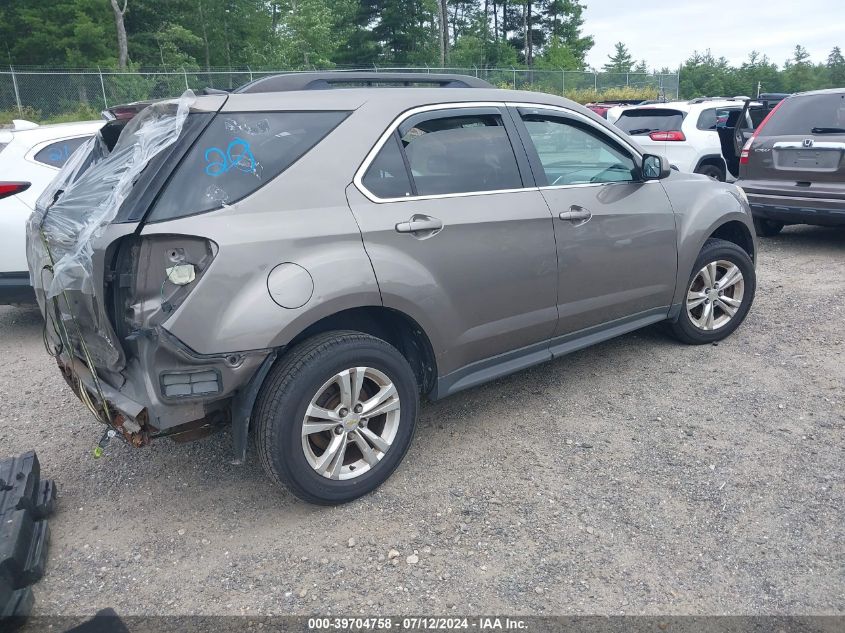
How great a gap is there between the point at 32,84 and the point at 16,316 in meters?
16.4

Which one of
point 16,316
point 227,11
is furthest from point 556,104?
point 227,11

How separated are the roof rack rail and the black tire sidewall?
1.29 metres

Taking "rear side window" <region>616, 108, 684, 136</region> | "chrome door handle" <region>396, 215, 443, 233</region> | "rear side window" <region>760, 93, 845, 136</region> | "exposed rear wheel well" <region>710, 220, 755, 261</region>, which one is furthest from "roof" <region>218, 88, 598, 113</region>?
"rear side window" <region>616, 108, 684, 136</region>

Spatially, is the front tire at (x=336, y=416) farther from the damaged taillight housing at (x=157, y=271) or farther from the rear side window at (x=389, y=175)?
the rear side window at (x=389, y=175)

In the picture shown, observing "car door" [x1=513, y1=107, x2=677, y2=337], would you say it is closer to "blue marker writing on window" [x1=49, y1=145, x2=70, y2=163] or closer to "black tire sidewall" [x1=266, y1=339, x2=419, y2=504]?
"black tire sidewall" [x1=266, y1=339, x2=419, y2=504]

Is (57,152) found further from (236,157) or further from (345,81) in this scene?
(236,157)

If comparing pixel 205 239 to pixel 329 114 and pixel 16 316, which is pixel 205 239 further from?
pixel 16 316

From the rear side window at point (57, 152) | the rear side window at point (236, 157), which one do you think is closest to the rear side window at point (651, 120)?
the rear side window at point (57, 152)

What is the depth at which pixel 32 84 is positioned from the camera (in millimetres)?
19547

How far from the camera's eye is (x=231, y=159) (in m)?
2.88

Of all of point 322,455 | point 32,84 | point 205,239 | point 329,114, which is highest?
point 32,84

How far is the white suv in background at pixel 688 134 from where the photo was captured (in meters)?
10.2

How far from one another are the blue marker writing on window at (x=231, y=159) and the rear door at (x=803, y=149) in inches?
255

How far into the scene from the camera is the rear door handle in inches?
151
